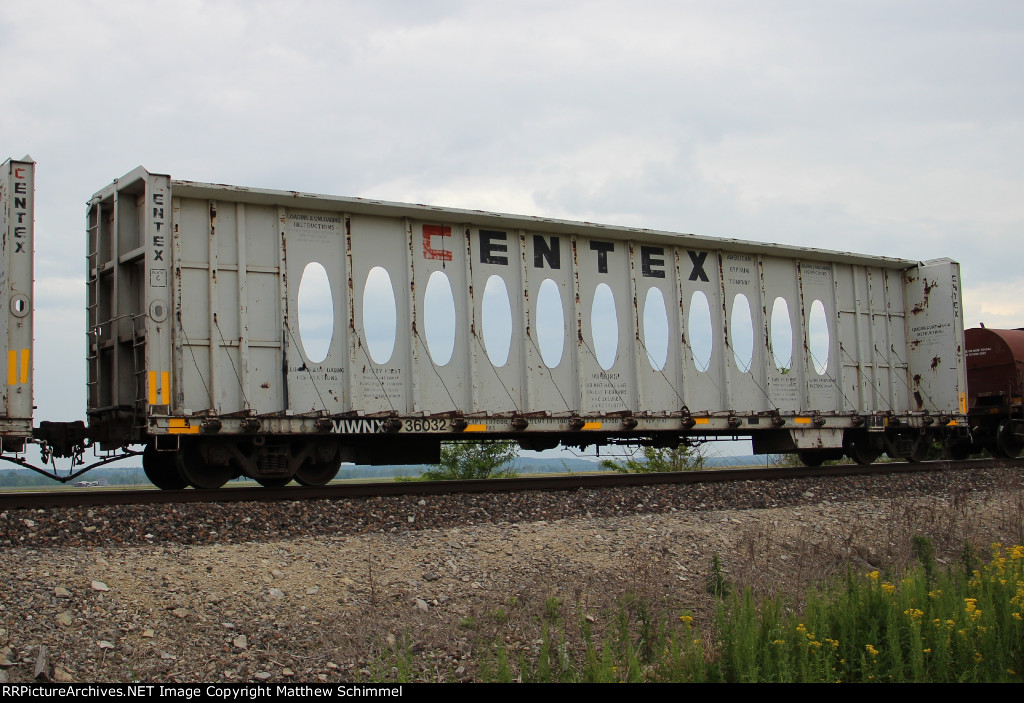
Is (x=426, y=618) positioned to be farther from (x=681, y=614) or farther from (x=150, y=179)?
(x=150, y=179)

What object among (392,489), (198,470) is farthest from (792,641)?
(198,470)

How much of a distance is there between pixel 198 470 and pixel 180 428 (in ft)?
2.75

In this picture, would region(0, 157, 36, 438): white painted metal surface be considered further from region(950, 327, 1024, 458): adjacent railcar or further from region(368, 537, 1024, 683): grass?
region(950, 327, 1024, 458): adjacent railcar

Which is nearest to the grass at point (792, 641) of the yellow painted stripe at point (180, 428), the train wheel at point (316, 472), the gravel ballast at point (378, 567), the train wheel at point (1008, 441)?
the gravel ballast at point (378, 567)

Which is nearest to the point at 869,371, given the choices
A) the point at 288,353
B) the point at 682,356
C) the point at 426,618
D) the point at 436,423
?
the point at 682,356

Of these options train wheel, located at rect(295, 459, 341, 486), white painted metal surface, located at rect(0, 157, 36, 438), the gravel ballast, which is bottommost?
the gravel ballast

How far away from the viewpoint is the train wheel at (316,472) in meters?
11.0

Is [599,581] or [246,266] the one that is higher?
[246,266]

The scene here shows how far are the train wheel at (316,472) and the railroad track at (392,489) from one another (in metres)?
0.35

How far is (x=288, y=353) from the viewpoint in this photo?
11.0 m

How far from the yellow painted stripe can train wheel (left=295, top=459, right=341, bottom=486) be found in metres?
1.52

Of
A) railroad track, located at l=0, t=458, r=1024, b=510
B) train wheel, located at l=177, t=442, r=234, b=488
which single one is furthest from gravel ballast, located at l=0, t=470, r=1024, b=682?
train wheel, located at l=177, t=442, r=234, b=488

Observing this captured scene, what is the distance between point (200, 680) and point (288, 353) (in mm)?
6205

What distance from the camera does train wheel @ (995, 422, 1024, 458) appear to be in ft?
59.0
